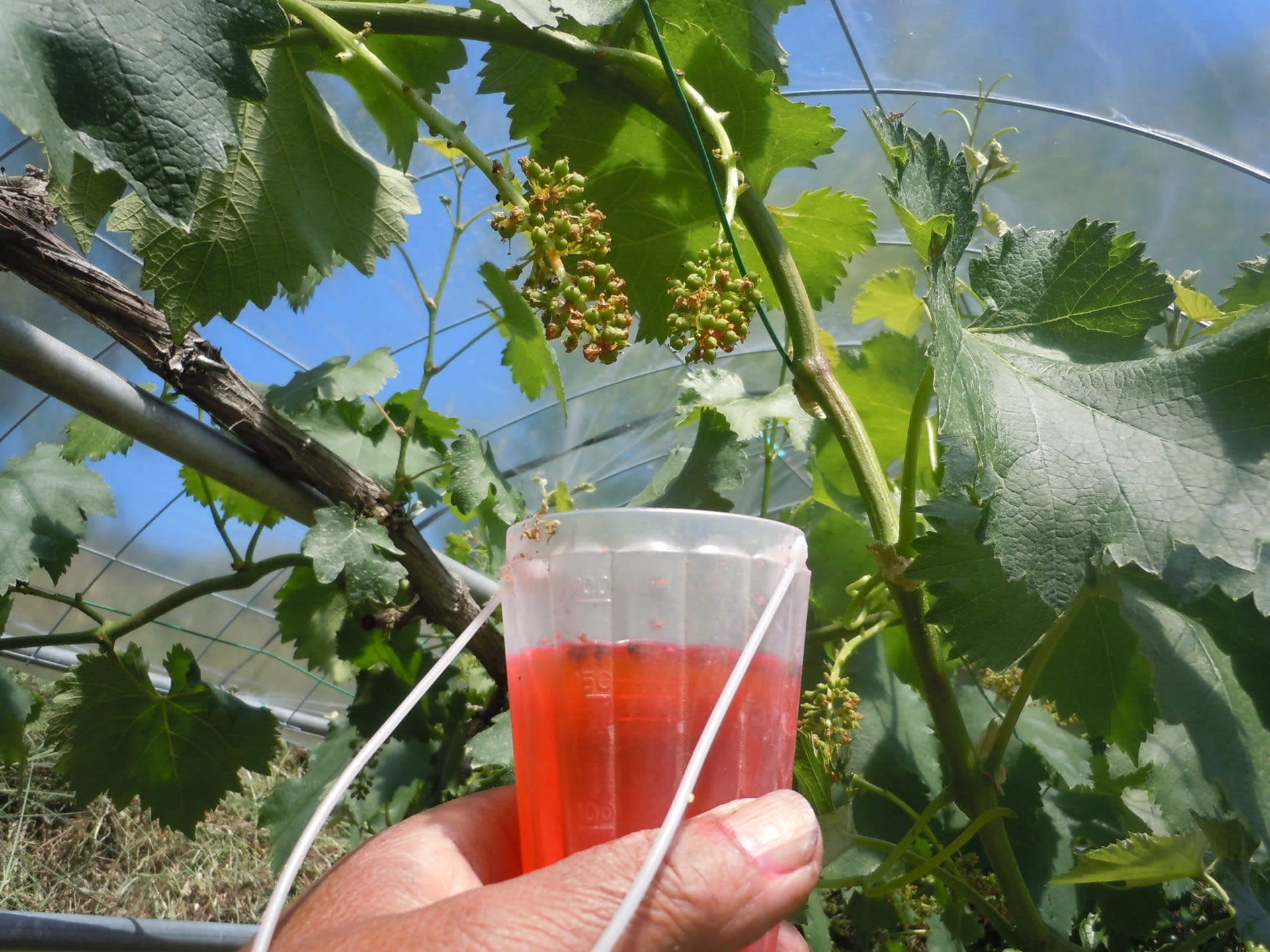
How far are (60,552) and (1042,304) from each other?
45.1 inches

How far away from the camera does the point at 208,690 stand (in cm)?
125

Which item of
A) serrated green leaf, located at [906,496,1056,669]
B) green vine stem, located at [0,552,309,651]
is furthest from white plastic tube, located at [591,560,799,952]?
green vine stem, located at [0,552,309,651]

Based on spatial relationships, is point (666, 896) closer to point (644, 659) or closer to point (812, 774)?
point (644, 659)

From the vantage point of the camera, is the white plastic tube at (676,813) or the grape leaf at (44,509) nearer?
the white plastic tube at (676,813)

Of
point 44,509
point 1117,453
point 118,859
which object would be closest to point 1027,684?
point 1117,453

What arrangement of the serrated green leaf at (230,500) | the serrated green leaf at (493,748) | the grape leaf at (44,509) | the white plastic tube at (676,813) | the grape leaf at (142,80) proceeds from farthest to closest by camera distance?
the serrated green leaf at (230,500)
the grape leaf at (44,509)
the serrated green leaf at (493,748)
the grape leaf at (142,80)
the white plastic tube at (676,813)

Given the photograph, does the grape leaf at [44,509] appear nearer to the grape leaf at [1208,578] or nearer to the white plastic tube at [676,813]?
the white plastic tube at [676,813]

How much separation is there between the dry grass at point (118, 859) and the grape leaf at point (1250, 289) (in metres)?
2.59

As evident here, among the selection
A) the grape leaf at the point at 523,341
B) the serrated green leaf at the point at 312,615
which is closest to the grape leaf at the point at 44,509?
the serrated green leaf at the point at 312,615

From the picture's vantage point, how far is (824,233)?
0.90 meters

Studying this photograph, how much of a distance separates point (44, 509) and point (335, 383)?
0.40 m

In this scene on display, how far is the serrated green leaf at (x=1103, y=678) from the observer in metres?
0.82

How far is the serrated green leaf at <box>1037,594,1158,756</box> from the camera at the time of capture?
2.68ft

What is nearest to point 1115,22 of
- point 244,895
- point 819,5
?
point 819,5
